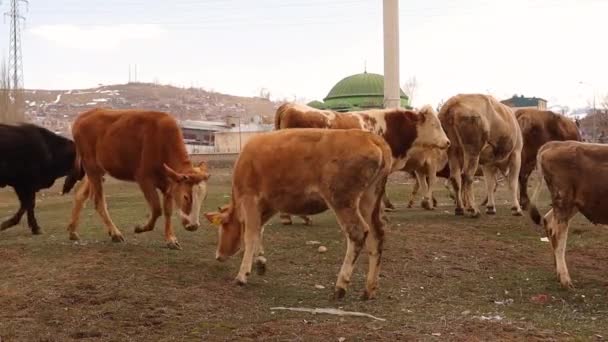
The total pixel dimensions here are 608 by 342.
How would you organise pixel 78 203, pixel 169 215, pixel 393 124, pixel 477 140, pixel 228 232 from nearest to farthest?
1. pixel 228 232
2. pixel 169 215
3. pixel 78 203
4. pixel 393 124
5. pixel 477 140

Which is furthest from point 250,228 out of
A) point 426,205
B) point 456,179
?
point 426,205

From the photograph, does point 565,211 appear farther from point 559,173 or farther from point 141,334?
point 141,334

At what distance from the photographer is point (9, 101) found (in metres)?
82.3

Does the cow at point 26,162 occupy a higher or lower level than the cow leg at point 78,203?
higher

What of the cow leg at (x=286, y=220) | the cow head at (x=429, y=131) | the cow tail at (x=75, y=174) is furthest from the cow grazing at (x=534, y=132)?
the cow tail at (x=75, y=174)

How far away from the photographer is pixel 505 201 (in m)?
21.2

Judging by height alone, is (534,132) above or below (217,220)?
above

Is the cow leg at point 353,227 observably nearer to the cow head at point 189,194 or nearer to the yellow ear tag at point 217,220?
the yellow ear tag at point 217,220

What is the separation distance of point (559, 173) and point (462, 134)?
20.3 feet

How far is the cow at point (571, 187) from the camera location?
32.2 ft

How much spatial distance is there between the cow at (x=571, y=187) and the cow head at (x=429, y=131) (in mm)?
4697

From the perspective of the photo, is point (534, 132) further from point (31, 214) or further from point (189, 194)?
point (31, 214)

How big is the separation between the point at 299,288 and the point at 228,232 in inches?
54.6

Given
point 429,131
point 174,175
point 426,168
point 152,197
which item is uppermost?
point 429,131
